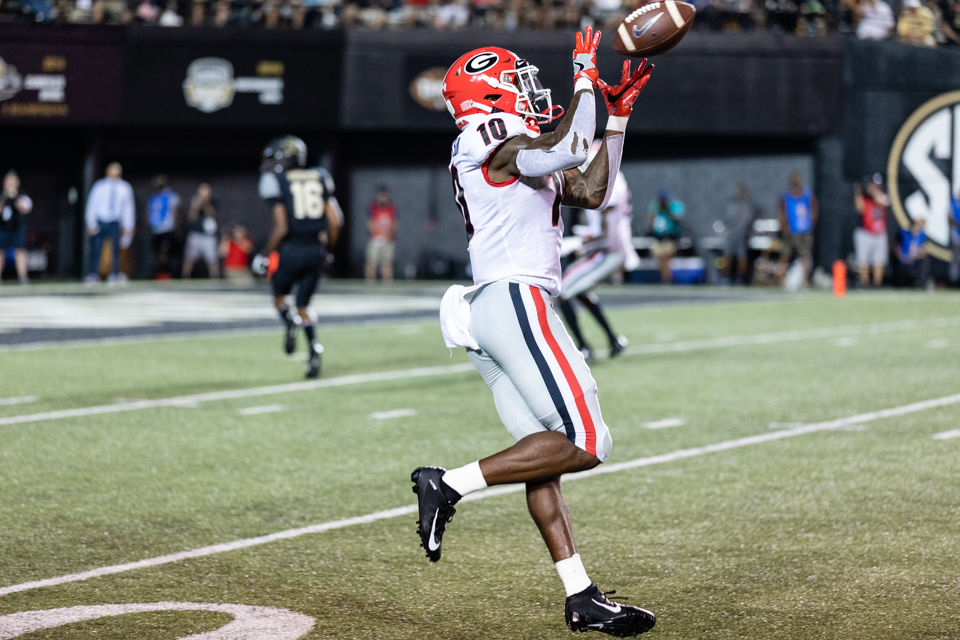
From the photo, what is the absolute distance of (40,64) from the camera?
25109mm

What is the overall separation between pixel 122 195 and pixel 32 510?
55.6 feet

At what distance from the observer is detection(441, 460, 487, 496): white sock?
4.63 meters

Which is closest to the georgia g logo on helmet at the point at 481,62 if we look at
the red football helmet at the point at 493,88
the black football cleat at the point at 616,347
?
the red football helmet at the point at 493,88

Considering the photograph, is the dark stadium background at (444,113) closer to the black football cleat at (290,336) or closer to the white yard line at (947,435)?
the black football cleat at (290,336)

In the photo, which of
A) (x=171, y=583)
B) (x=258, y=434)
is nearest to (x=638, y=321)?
(x=258, y=434)

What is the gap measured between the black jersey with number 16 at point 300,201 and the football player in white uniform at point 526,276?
685cm

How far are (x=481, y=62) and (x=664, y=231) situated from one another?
21.1 m

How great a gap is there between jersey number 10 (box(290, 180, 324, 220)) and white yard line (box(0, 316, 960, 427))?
1369 millimetres

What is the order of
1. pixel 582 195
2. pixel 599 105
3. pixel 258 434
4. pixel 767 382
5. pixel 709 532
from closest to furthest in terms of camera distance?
1. pixel 582 195
2. pixel 709 532
3. pixel 258 434
4. pixel 767 382
5. pixel 599 105

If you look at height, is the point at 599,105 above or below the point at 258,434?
above

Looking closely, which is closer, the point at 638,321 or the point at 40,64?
the point at 638,321

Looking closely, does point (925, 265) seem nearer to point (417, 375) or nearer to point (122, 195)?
point (122, 195)

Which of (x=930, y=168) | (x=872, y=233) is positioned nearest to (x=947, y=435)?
(x=872, y=233)

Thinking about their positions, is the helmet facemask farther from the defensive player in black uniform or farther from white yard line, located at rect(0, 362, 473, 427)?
the defensive player in black uniform
